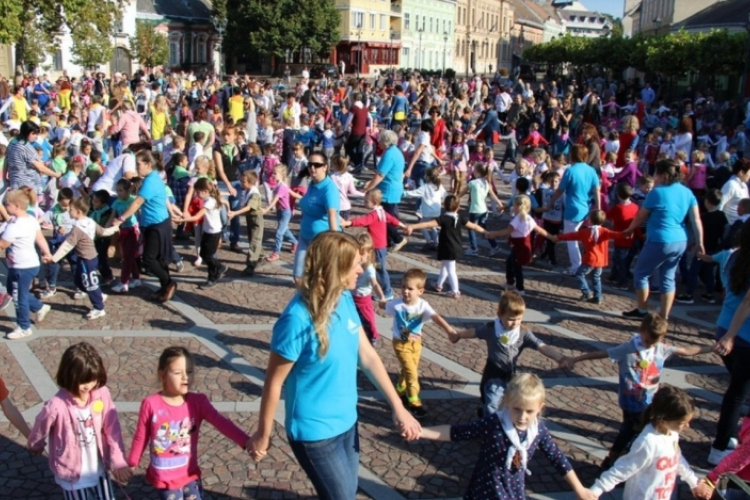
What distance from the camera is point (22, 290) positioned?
7.71 m

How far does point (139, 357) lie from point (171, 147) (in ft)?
21.9

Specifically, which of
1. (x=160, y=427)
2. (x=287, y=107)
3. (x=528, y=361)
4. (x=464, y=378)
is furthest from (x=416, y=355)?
(x=287, y=107)

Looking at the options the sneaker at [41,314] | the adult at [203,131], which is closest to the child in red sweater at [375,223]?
the sneaker at [41,314]

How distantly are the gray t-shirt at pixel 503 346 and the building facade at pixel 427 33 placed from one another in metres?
77.0

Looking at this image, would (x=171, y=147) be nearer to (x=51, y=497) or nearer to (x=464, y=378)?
(x=464, y=378)

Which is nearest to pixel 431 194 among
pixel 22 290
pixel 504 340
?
pixel 504 340

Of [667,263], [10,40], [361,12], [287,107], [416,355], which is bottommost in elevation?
[416,355]

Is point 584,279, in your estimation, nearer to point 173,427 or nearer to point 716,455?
point 716,455

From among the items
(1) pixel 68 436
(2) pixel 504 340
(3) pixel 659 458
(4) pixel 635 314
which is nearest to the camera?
(1) pixel 68 436

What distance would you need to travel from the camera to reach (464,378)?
7.11m

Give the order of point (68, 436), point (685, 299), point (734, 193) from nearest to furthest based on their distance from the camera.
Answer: point (68, 436) → point (685, 299) → point (734, 193)

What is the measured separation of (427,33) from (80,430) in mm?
86406

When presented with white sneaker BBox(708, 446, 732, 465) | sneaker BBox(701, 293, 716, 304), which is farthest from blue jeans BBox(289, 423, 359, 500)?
sneaker BBox(701, 293, 716, 304)

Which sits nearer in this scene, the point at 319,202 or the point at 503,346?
the point at 503,346
